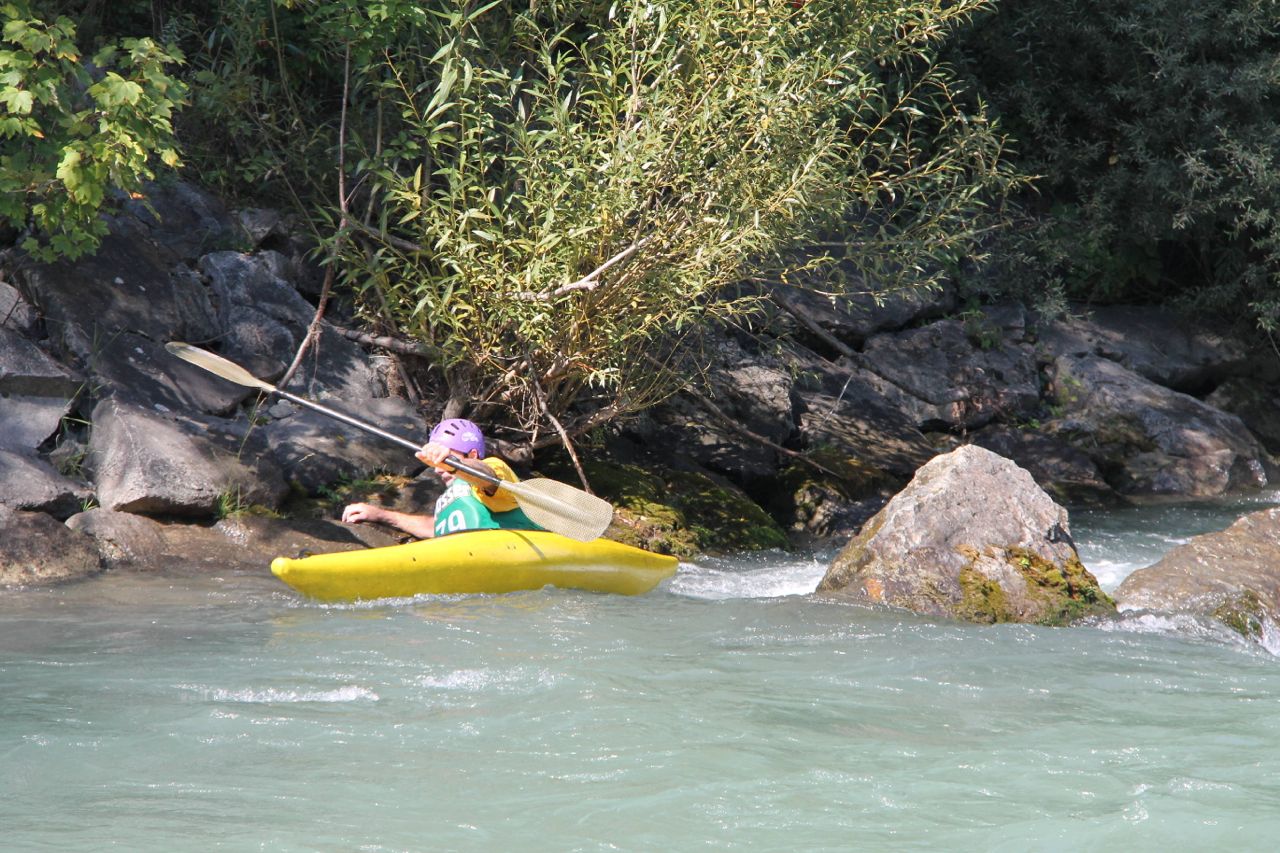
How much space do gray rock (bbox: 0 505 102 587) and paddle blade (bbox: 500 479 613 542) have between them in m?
1.85

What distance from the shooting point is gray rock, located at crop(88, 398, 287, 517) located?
6184mm

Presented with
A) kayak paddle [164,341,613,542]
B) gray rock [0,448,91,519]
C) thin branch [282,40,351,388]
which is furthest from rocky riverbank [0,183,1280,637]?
kayak paddle [164,341,613,542]

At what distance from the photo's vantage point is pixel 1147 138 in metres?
11.0

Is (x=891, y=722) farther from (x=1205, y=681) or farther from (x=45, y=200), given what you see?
(x=45, y=200)

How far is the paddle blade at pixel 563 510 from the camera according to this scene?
6125 millimetres

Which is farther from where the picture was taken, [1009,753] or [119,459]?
[119,459]

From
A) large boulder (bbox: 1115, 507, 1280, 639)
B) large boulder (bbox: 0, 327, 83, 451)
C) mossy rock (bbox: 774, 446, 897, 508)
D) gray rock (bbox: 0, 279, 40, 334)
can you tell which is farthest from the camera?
mossy rock (bbox: 774, 446, 897, 508)

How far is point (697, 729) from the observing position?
3648 mm

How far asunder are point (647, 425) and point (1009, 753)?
17.1ft

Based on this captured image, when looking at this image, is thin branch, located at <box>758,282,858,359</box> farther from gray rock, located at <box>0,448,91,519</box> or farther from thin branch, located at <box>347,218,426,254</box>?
gray rock, located at <box>0,448,91,519</box>

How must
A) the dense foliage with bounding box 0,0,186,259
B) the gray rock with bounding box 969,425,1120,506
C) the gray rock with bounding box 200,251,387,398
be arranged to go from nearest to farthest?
the dense foliage with bounding box 0,0,186,259 → the gray rock with bounding box 200,251,387,398 → the gray rock with bounding box 969,425,1120,506

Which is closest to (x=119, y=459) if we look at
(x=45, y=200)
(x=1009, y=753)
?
(x=45, y=200)

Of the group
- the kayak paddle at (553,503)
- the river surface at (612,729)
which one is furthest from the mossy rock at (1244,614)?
the kayak paddle at (553,503)

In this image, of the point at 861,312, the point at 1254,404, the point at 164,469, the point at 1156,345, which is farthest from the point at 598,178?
the point at 1254,404
